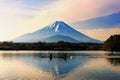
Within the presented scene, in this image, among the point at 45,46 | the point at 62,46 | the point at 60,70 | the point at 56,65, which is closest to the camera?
the point at 60,70

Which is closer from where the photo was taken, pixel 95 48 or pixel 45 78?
pixel 45 78

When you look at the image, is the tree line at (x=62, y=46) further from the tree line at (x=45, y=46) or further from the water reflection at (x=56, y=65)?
the water reflection at (x=56, y=65)

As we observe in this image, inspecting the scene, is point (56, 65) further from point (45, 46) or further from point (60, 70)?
point (45, 46)

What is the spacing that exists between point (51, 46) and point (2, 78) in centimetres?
10203

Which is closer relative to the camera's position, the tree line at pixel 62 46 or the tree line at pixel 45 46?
the tree line at pixel 62 46

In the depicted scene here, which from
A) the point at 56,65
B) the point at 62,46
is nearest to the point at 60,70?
the point at 56,65

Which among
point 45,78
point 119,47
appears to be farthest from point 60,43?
point 45,78

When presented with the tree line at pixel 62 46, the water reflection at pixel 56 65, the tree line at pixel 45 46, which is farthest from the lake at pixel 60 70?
the tree line at pixel 45 46

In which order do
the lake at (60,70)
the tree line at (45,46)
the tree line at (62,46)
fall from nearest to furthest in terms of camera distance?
the lake at (60,70)
the tree line at (62,46)
the tree line at (45,46)

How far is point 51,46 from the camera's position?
128 m

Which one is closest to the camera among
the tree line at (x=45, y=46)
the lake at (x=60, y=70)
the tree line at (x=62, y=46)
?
the lake at (x=60, y=70)

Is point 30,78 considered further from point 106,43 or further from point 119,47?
point 106,43

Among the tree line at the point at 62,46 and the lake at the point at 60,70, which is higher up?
the tree line at the point at 62,46

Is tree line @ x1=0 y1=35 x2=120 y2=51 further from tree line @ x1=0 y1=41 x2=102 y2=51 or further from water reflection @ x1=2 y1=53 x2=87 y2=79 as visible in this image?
water reflection @ x1=2 y1=53 x2=87 y2=79
